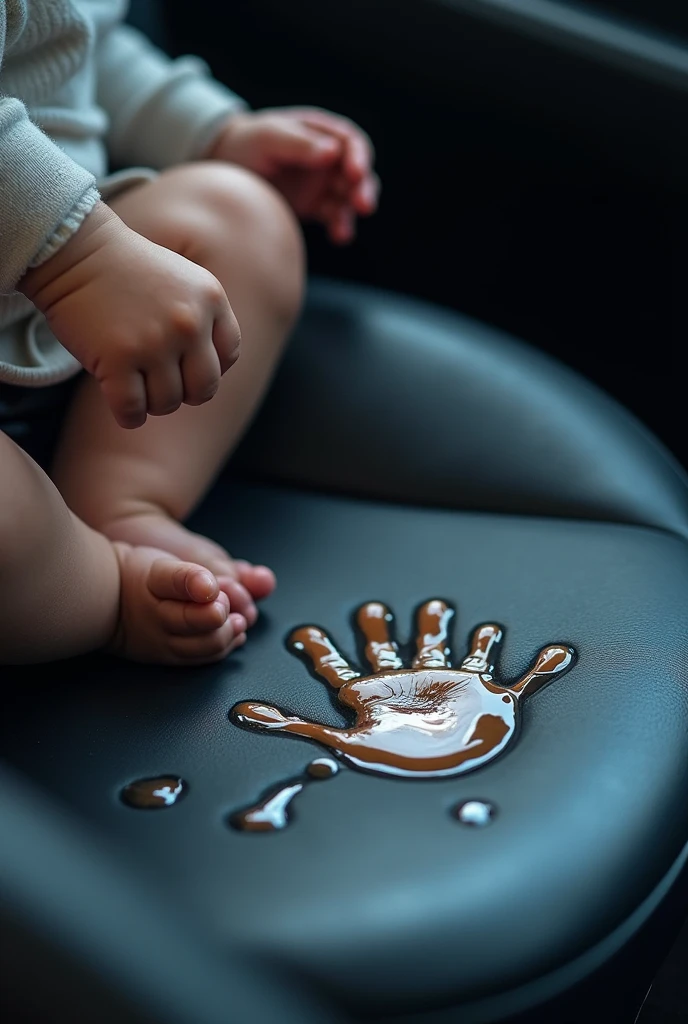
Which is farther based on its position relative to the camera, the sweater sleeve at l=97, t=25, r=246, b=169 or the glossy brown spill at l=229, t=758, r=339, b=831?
the sweater sleeve at l=97, t=25, r=246, b=169

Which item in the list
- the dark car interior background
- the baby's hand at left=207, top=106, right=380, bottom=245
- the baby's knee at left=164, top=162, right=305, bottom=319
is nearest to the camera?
the dark car interior background

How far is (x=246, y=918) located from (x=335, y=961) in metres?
0.04

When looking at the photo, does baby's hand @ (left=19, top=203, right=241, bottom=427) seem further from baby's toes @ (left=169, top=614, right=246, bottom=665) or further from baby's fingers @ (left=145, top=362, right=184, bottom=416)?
baby's toes @ (left=169, top=614, right=246, bottom=665)

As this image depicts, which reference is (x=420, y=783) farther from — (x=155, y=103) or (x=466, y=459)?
(x=155, y=103)

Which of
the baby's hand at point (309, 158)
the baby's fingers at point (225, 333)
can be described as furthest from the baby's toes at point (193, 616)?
the baby's hand at point (309, 158)

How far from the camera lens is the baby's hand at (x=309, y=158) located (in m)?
0.82

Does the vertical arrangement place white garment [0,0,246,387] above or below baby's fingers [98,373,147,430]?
above

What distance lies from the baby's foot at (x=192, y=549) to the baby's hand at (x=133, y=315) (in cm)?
11

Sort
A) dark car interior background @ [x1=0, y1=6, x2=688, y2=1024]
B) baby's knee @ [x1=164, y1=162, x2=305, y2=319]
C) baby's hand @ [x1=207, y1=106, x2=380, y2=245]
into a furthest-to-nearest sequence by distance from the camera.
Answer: baby's hand @ [x1=207, y1=106, x2=380, y2=245], baby's knee @ [x1=164, y1=162, x2=305, y2=319], dark car interior background @ [x1=0, y1=6, x2=688, y2=1024]

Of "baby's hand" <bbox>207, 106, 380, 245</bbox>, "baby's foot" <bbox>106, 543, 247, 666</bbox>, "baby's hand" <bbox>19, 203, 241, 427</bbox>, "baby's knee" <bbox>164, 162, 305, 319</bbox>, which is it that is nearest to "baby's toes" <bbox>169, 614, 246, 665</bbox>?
"baby's foot" <bbox>106, 543, 247, 666</bbox>

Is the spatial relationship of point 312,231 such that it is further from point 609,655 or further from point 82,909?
point 82,909

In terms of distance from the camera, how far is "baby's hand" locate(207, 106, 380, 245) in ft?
2.68

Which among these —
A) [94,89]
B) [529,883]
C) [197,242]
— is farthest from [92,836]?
[94,89]

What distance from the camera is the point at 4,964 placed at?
42 centimetres
